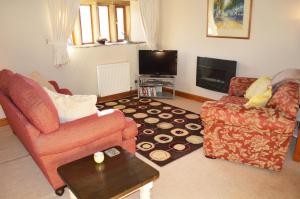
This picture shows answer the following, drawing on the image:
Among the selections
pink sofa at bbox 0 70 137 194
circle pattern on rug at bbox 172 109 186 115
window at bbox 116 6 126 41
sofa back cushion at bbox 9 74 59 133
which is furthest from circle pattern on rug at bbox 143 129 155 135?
window at bbox 116 6 126 41

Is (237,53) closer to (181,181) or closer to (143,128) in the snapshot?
(143,128)

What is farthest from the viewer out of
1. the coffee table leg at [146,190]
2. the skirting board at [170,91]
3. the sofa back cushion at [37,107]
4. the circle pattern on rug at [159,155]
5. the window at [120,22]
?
the window at [120,22]

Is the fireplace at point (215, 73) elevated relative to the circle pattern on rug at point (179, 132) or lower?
elevated

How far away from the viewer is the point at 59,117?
6.93 ft

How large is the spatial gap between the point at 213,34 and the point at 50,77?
2889mm

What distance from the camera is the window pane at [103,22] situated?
4.61 metres

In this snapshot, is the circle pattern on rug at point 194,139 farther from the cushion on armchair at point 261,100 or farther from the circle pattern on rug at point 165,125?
the cushion on armchair at point 261,100

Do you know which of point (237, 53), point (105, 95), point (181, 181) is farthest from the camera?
point (105, 95)

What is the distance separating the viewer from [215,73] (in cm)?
431

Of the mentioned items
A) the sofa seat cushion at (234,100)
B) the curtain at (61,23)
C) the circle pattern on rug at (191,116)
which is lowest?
the circle pattern on rug at (191,116)

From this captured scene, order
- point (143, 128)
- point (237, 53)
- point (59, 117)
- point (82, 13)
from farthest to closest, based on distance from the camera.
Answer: point (82, 13) → point (237, 53) → point (143, 128) → point (59, 117)

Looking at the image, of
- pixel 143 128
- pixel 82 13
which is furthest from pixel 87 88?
pixel 143 128

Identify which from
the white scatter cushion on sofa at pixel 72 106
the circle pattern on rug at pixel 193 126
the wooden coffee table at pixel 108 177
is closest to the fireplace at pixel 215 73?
the circle pattern on rug at pixel 193 126

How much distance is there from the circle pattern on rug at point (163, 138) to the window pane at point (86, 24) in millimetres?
2431
